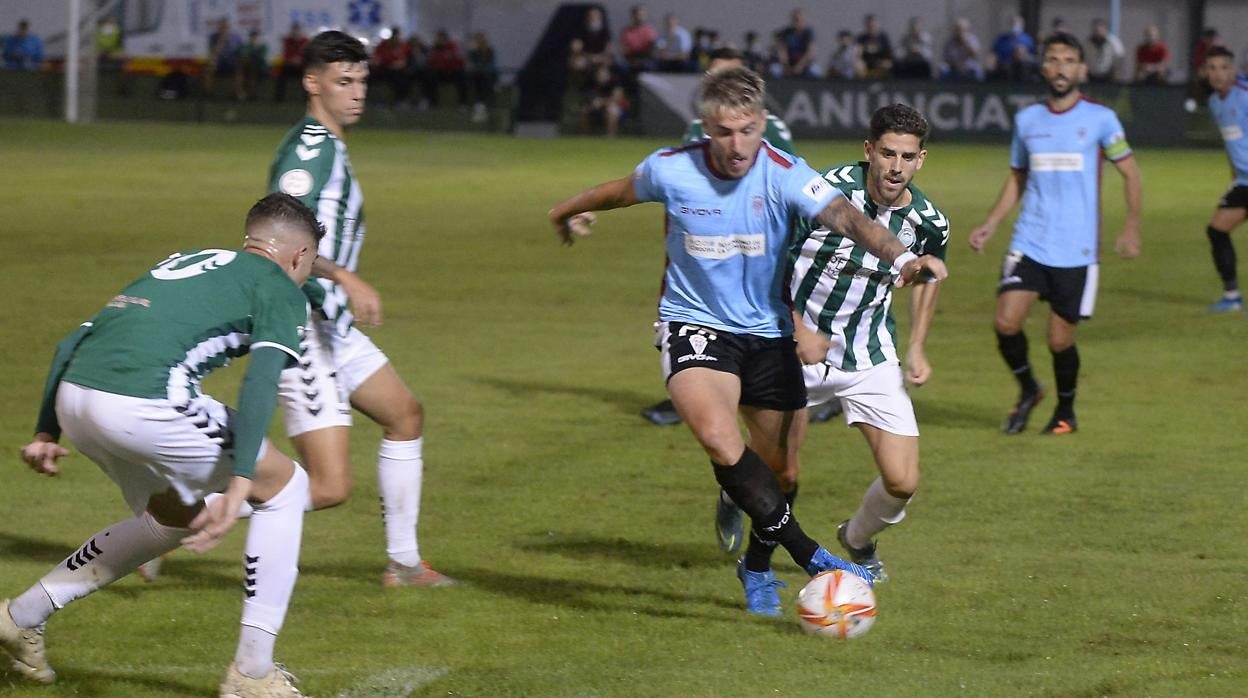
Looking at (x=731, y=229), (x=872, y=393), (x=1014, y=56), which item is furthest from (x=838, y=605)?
(x=1014, y=56)

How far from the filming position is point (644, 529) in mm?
8109

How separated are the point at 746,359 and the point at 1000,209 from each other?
4492 millimetres

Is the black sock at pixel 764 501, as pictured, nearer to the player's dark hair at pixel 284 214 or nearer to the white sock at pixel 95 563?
the player's dark hair at pixel 284 214

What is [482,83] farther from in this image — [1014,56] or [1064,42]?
[1064,42]

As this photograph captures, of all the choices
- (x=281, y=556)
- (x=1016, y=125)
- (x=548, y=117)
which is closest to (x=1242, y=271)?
(x=1016, y=125)

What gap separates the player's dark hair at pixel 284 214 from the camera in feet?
17.4

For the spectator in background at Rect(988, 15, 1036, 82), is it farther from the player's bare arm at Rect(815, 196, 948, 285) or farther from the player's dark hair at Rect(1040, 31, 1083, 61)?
the player's bare arm at Rect(815, 196, 948, 285)

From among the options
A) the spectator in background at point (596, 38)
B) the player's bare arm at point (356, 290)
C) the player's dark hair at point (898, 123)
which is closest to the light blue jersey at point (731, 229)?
the player's dark hair at point (898, 123)

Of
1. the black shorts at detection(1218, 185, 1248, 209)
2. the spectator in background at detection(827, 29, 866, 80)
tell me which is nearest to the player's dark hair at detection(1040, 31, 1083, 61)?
the black shorts at detection(1218, 185, 1248, 209)

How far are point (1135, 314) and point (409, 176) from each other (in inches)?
540

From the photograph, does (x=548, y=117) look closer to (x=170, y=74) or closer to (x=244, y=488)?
(x=170, y=74)

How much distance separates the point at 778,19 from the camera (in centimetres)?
4266

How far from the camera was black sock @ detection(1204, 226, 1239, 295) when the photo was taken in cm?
1538

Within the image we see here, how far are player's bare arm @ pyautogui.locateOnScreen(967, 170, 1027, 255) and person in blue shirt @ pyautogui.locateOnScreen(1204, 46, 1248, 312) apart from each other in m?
5.08
